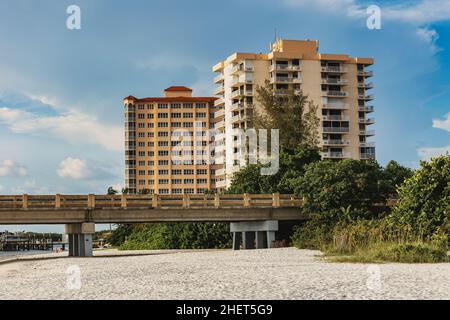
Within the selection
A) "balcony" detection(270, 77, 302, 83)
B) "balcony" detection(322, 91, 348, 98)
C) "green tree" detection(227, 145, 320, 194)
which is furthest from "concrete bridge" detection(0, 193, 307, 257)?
"balcony" detection(322, 91, 348, 98)

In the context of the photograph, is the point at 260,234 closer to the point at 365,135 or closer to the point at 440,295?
the point at 440,295

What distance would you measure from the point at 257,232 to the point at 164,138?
109004 mm

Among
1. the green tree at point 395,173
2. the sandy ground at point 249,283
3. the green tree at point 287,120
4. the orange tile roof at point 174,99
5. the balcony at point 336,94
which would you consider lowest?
the sandy ground at point 249,283

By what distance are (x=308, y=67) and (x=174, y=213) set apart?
3033 inches

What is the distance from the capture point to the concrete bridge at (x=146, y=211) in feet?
143

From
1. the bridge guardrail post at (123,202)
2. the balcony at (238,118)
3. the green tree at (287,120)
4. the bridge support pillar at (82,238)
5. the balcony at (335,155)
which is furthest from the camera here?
the balcony at (238,118)

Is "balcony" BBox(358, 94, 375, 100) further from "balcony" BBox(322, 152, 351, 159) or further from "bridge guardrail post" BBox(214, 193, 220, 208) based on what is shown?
"bridge guardrail post" BBox(214, 193, 220, 208)

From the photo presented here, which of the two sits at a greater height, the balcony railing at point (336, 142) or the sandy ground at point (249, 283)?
the balcony railing at point (336, 142)

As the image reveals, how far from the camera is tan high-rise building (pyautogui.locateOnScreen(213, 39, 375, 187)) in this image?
385ft

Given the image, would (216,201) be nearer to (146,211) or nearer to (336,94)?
(146,211)

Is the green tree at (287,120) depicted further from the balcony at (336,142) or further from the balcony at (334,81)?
the balcony at (334,81)

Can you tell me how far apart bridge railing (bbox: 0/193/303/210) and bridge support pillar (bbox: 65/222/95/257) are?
1.22 m

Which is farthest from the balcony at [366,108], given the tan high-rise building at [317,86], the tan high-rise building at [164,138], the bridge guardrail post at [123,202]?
Result: the bridge guardrail post at [123,202]

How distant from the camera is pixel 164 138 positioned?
511 ft
